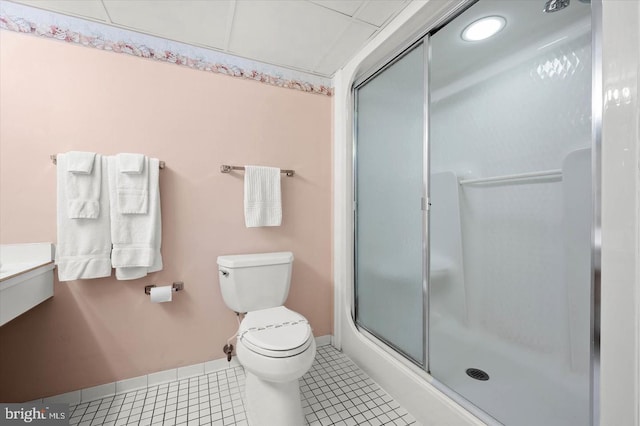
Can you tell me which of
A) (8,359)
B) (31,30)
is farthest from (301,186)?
(8,359)

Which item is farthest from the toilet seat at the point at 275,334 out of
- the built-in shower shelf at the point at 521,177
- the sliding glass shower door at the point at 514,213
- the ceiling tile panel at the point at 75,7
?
the ceiling tile panel at the point at 75,7

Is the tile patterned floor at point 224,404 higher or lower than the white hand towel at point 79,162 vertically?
lower

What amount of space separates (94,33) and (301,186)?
1.40 m

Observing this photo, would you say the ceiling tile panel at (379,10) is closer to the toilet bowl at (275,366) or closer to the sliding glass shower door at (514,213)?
the sliding glass shower door at (514,213)

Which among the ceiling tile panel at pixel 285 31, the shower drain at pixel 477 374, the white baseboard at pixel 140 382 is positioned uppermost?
the ceiling tile panel at pixel 285 31

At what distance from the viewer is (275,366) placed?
1.11 m

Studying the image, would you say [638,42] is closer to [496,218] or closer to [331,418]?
[496,218]

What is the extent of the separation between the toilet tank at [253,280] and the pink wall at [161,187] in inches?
6.9

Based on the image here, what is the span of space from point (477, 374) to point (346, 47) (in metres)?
2.01

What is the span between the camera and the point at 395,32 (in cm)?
143

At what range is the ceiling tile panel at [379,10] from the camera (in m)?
1.32

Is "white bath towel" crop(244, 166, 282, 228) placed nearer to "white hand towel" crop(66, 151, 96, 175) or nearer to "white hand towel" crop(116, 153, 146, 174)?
"white hand towel" crop(116, 153, 146, 174)

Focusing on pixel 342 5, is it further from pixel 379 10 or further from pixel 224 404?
pixel 224 404

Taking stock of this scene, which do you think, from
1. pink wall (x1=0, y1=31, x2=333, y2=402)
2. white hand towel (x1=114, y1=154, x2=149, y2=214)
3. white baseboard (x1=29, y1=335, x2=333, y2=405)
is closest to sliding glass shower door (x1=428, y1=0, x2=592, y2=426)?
pink wall (x1=0, y1=31, x2=333, y2=402)
